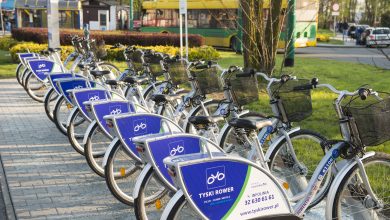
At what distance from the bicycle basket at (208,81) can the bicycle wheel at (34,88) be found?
5170 mm

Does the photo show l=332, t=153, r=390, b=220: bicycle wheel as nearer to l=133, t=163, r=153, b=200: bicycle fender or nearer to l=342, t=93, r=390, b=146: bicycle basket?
l=342, t=93, r=390, b=146: bicycle basket

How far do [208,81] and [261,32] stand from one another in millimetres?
4304

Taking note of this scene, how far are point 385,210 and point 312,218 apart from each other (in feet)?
2.34

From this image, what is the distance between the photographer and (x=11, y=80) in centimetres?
1352

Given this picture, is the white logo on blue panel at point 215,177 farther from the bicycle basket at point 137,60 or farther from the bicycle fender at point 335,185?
the bicycle basket at point 137,60

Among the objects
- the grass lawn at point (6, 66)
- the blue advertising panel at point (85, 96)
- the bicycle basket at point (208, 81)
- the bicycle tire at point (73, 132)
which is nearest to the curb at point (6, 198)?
the bicycle tire at point (73, 132)

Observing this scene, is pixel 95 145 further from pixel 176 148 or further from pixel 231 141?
pixel 176 148

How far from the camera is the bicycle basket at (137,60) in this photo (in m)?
8.25

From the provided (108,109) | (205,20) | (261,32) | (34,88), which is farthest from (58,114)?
(205,20)

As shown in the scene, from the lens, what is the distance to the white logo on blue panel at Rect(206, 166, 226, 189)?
10.3 ft

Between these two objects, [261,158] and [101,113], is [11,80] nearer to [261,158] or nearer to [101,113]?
[101,113]

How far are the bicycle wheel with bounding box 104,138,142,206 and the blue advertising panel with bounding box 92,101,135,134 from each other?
541mm

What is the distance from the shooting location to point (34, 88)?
10625 mm

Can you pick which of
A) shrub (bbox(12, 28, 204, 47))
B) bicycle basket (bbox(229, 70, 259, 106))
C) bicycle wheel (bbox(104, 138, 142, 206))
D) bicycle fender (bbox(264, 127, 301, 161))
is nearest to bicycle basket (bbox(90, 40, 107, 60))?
bicycle basket (bbox(229, 70, 259, 106))
